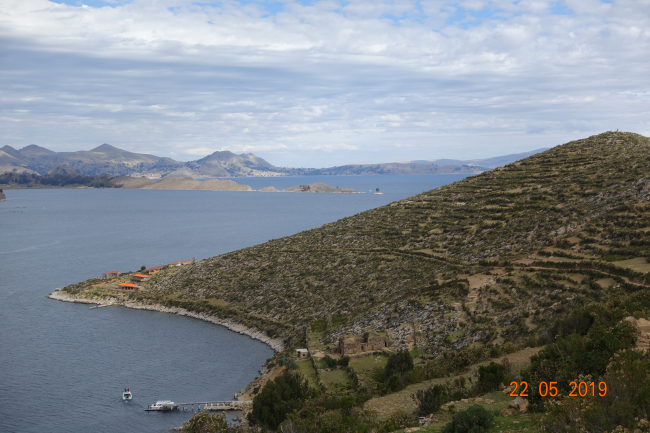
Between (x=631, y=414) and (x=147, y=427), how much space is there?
32298mm

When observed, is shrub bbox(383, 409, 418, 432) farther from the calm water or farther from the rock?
the calm water

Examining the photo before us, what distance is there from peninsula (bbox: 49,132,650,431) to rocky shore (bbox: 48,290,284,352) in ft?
1.74

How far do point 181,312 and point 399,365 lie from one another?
140ft

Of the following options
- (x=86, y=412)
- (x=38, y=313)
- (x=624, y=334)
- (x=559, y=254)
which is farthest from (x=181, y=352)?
(x=624, y=334)

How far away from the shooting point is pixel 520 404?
14.6m

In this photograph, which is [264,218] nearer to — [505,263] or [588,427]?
[505,263]

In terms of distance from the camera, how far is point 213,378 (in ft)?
139

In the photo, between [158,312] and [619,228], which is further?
[158,312]

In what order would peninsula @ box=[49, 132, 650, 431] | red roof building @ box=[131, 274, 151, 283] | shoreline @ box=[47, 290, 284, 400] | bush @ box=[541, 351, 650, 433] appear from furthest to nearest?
red roof building @ box=[131, 274, 151, 283] < shoreline @ box=[47, 290, 284, 400] < peninsula @ box=[49, 132, 650, 431] < bush @ box=[541, 351, 650, 433]

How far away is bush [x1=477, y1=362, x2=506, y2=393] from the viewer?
18109 mm

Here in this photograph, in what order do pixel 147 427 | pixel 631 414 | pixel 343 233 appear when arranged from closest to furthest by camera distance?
pixel 631 414 < pixel 147 427 < pixel 343 233

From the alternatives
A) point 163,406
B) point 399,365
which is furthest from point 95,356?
point 399,365

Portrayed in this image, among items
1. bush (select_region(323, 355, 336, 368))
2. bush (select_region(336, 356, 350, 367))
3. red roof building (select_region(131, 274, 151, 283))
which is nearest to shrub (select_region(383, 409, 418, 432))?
bush (select_region(336, 356, 350, 367))
